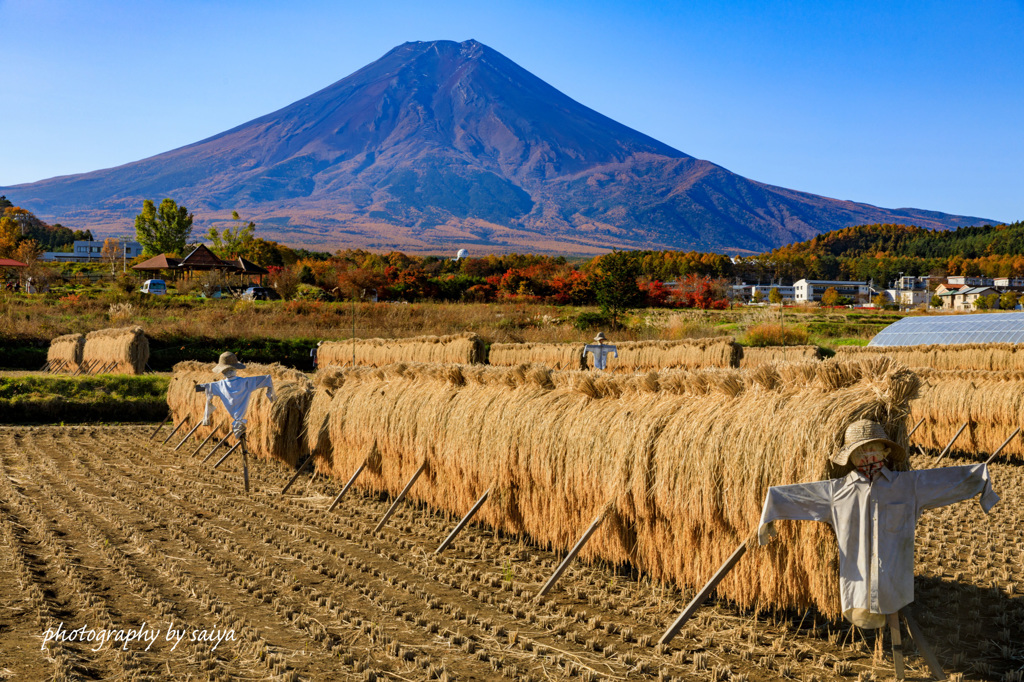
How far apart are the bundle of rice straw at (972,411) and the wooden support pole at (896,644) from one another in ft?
33.7

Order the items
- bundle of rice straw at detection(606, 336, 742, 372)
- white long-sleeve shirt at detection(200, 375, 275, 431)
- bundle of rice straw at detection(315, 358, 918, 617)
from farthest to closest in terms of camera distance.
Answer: bundle of rice straw at detection(606, 336, 742, 372)
white long-sleeve shirt at detection(200, 375, 275, 431)
bundle of rice straw at detection(315, 358, 918, 617)

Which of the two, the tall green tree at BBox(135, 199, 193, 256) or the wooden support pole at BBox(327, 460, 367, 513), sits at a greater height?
the tall green tree at BBox(135, 199, 193, 256)

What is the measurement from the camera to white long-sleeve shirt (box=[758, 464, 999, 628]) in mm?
5094

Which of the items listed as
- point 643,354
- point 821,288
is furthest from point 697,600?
point 821,288

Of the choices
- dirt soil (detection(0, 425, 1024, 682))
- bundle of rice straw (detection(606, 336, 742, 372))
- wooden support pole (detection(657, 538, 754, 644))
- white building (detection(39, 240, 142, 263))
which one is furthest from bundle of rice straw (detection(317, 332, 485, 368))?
white building (detection(39, 240, 142, 263))

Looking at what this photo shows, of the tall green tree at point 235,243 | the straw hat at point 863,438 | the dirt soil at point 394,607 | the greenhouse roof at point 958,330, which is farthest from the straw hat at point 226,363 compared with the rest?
the tall green tree at point 235,243

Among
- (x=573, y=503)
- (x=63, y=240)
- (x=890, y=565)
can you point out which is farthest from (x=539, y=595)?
(x=63, y=240)

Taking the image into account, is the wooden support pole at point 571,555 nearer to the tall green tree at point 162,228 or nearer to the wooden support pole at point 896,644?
the wooden support pole at point 896,644

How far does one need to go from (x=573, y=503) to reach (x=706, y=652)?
235 cm

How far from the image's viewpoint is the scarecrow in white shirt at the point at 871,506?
5.11 meters

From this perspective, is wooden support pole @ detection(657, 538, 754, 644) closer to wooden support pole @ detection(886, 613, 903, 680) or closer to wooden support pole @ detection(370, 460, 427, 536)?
wooden support pole @ detection(886, 613, 903, 680)

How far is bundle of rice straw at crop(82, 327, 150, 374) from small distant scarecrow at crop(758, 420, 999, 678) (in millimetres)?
28945

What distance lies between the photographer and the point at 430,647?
223 inches

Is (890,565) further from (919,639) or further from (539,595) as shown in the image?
(539,595)
